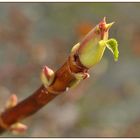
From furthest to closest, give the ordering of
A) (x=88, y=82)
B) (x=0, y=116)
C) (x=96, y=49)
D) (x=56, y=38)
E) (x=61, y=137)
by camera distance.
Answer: (x=56, y=38)
(x=88, y=82)
(x=61, y=137)
(x=0, y=116)
(x=96, y=49)

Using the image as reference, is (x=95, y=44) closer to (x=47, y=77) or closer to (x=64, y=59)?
(x=47, y=77)

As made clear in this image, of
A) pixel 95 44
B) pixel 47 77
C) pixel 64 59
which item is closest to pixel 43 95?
pixel 47 77

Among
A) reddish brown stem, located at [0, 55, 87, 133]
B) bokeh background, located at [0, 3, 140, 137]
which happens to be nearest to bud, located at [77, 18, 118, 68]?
reddish brown stem, located at [0, 55, 87, 133]

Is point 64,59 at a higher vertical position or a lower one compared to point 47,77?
higher

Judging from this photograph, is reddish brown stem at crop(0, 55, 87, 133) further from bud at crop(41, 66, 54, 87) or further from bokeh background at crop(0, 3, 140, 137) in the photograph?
bokeh background at crop(0, 3, 140, 137)

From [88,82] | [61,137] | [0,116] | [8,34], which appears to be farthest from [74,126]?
[0,116]

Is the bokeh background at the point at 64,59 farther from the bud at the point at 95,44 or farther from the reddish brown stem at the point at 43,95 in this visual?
the bud at the point at 95,44

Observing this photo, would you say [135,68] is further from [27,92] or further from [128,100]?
[27,92]

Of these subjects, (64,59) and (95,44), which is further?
(64,59)
